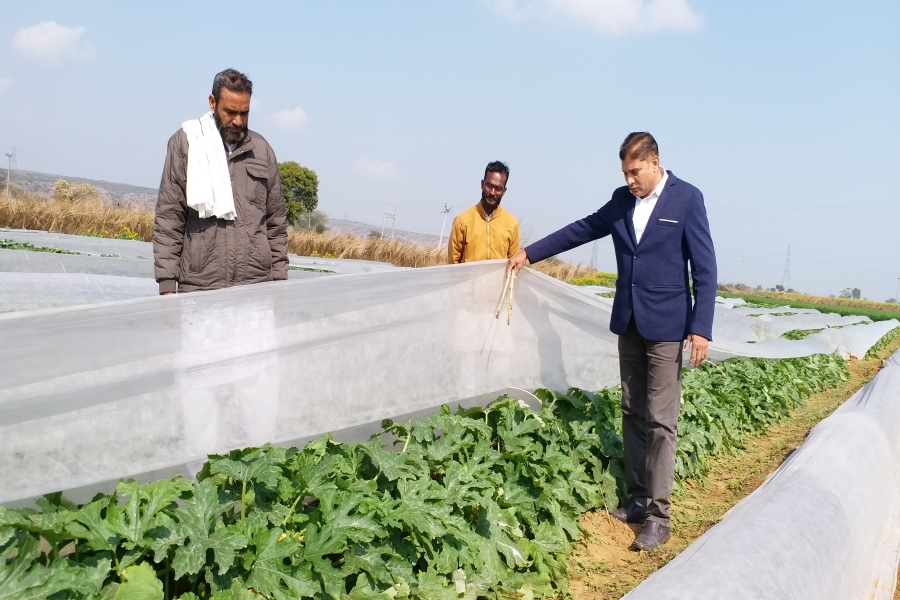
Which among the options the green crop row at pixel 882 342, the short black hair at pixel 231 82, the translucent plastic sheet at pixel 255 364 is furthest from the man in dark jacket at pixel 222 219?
the green crop row at pixel 882 342

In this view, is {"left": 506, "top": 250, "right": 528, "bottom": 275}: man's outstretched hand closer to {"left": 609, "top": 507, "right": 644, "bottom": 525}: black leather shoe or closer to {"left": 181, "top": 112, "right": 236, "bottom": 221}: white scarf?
{"left": 609, "top": 507, "right": 644, "bottom": 525}: black leather shoe

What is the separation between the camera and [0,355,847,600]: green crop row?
1769 millimetres

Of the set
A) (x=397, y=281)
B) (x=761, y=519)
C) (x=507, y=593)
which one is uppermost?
(x=397, y=281)

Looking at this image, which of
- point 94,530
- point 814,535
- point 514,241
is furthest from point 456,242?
point 94,530

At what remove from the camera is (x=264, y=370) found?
2.72m

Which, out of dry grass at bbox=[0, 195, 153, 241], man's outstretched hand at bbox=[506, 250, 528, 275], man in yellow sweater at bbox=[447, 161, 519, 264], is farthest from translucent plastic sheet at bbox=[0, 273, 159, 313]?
dry grass at bbox=[0, 195, 153, 241]

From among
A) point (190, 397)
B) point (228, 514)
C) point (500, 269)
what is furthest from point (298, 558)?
point (500, 269)

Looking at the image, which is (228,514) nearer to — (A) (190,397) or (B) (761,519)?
(A) (190,397)

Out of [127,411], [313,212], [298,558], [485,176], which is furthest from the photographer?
[313,212]

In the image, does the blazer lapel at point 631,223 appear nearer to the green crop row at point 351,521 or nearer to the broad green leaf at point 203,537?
the green crop row at point 351,521

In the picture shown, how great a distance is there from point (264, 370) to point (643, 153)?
6.28ft

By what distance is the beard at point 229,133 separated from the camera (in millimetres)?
2930

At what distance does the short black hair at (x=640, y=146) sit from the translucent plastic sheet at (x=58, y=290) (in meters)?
4.33

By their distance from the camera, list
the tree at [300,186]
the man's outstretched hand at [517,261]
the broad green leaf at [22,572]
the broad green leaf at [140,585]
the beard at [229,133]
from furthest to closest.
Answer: the tree at [300,186] < the man's outstretched hand at [517,261] < the beard at [229,133] < the broad green leaf at [140,585] < the broad green leaf at [22,572]
